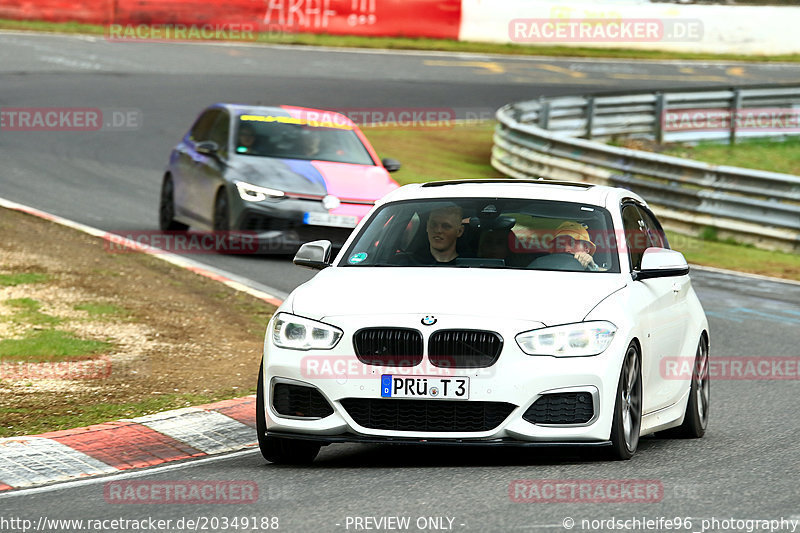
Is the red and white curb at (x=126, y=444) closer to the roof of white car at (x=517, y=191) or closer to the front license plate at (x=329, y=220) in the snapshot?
the roof of white car at (x=517, y=191)

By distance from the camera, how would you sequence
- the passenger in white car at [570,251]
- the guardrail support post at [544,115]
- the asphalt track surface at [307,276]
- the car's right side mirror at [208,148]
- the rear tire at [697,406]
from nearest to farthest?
the asphalt track surface at [307,276] < the passenger in white car at [570,251] < the rear tire at [697,406] < the car's right side mirror at [208,148] < the guardrail support post at [544,115]

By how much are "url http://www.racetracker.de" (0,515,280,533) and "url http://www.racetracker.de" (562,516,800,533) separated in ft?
4.06

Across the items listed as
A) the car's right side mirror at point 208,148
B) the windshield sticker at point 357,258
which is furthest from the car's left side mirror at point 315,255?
the car's right side mirror at point 208,148

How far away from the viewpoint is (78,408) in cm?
880

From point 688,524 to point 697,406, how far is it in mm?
2953

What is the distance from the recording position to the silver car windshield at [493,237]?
26.8 feet

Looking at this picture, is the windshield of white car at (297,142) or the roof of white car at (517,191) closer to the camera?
the roof of white car at (517,191)

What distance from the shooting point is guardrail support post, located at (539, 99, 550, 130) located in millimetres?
28873

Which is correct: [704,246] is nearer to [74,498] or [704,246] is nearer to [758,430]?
[758,430]

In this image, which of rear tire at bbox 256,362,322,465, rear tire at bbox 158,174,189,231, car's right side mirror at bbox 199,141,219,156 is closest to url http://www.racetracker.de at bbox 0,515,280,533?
rear tire at bbox 256,362,322,465

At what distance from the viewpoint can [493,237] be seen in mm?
8297

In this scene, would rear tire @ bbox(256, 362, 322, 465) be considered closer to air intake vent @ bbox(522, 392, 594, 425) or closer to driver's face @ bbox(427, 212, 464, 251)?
air intake vent @ bbox(522, 392, 594, 425)

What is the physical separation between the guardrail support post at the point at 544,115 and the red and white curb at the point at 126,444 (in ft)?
67.2

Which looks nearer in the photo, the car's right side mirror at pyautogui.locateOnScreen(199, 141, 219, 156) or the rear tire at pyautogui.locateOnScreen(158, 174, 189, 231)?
the car's right side mirror at pyautogui.locateOnScreen(199, 141, 219, 156)
